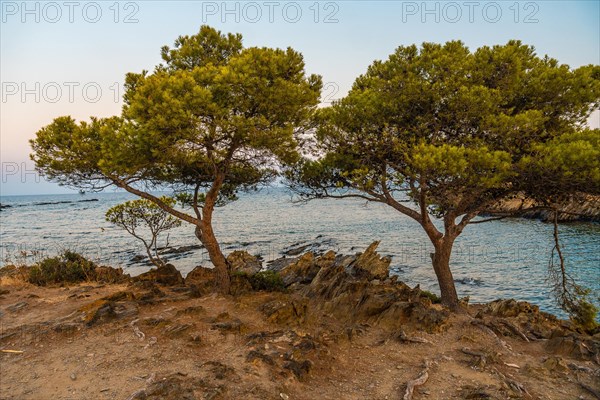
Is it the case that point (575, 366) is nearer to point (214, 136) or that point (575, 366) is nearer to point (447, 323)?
point (447, 323)

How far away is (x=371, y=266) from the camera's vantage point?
24891 mm

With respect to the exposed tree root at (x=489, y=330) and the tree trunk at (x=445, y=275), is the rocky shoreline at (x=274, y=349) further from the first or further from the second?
the tree trunk at (x=445, y=275)

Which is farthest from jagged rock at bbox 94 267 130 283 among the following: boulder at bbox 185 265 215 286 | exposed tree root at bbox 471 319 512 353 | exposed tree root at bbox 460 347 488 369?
exposed tree root at bbox 471 319 512 353

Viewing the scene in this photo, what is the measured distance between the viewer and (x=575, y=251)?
32281 mm

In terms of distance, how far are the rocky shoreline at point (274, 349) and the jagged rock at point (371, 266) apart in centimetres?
830

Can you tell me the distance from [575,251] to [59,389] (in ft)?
128

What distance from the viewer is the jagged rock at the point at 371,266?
23.8 m

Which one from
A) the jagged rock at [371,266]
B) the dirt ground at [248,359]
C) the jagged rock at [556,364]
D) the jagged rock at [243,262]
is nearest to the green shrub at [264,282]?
the dirt ground at [248,359]

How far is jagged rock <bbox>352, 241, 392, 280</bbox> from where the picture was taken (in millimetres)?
23828

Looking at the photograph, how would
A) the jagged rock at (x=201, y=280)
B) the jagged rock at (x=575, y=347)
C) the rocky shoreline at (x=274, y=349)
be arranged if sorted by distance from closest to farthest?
the rocky shoreline at (x=274, y=349) → the jagged rock at (x=575, y=347) → the jagged rock at (x=201, y=280)

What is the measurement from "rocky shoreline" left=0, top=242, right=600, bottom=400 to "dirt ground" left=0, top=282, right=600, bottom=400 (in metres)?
0.04

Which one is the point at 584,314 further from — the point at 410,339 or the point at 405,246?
the point at 405,246

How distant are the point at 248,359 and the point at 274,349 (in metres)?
0.83

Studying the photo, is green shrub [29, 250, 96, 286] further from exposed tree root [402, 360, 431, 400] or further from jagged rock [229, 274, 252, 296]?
exposed tree root [402, 360, 431, 400]
